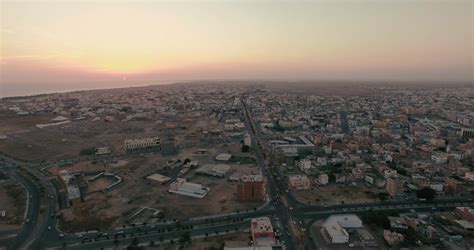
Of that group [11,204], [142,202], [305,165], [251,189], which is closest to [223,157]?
[305,165]

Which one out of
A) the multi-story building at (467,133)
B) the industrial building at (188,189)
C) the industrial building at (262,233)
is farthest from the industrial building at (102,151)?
the multi-story building at (467,133)

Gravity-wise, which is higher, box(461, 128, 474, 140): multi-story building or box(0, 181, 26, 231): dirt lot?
box(461, 128, 474, 140): multi-story building

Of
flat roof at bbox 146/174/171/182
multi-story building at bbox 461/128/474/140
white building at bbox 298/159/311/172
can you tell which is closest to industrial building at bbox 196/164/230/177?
flat roof at bbox 146/174/171/182

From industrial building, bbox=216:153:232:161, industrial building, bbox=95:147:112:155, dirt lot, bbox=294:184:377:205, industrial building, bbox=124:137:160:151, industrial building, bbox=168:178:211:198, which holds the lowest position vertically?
dirt lot, bbox=294:184:377:205

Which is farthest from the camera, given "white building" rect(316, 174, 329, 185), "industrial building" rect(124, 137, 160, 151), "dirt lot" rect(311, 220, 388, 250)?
"industrial building" rect(124, 137, 160, 151)

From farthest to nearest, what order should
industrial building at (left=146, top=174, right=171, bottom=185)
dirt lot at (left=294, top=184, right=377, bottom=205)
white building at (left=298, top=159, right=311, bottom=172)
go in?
1. white building at (left=298, top=159, right=311, bottom=172)
2. industrial building at (left=146, top=174, right=171, bottom=185)
3. dirt lot at (left=294, top=184, right=377, bottom=205)

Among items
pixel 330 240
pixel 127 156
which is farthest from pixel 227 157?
pixel 330 240

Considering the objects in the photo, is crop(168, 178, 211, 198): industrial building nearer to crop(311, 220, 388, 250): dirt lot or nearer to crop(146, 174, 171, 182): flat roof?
crop(146, 174, 171, 182): flat roof

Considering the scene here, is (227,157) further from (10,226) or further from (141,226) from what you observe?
(10,226)
